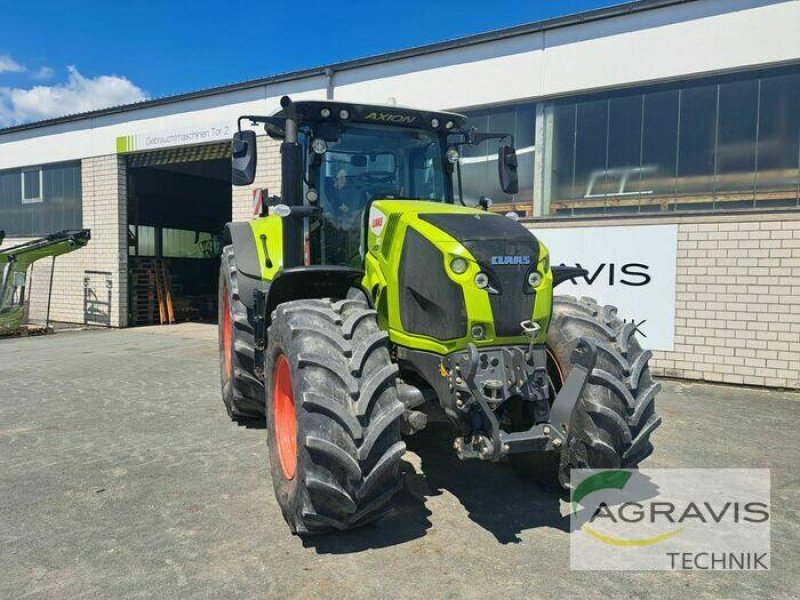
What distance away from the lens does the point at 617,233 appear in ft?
27.6

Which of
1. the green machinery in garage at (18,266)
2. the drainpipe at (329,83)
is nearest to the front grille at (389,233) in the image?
the drainpipe at (329,83)

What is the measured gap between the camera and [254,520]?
3.50m

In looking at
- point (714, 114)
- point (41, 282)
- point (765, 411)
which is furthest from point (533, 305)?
point (41, 282)

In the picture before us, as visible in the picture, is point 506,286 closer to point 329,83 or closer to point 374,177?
point 374,177

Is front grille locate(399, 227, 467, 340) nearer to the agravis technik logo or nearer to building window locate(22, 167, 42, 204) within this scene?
the agravis technik logo

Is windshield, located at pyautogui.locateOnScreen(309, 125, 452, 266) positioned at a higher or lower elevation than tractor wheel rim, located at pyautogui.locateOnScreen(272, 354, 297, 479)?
higher

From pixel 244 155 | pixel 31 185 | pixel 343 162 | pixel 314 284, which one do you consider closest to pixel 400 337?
pixel 314 284

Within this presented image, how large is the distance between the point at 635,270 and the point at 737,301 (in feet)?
4.38

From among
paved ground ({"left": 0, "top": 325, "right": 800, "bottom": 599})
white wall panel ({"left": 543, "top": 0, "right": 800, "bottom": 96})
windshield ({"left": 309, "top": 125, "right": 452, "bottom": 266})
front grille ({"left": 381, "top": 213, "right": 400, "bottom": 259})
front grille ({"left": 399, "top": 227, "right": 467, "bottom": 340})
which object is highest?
white wall panel ({"left": 543, "top": 0, "right": 800, "bottom": 96})

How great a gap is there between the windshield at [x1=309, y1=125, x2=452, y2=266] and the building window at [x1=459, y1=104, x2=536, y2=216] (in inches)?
195

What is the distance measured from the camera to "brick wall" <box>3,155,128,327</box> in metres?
14.5

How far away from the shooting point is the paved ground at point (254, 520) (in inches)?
111

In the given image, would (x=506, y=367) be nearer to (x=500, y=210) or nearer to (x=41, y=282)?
(x=500, y=210)

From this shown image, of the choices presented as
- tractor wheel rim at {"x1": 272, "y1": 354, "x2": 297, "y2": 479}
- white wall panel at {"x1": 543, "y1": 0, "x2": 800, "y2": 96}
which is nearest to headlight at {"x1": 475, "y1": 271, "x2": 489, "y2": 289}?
tractor wheel rim at {"x1": 272, "y1": 354, "x2": 297, "y2": 479}
